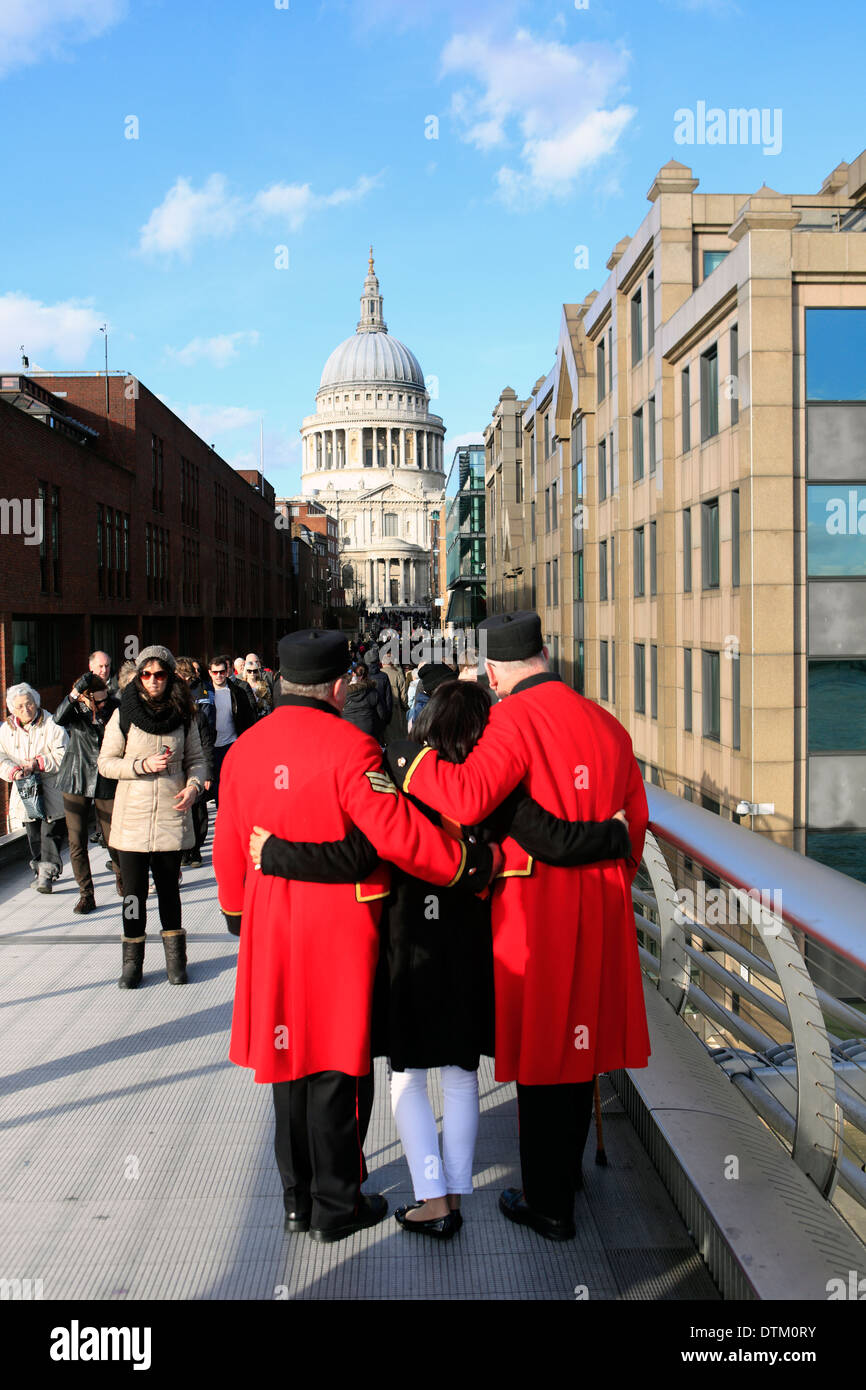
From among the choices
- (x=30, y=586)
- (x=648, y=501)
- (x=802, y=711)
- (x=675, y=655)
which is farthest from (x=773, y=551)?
(x=30, y=586)

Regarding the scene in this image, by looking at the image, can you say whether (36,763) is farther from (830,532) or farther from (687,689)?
(687,689)

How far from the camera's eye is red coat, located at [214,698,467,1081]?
3275 mm

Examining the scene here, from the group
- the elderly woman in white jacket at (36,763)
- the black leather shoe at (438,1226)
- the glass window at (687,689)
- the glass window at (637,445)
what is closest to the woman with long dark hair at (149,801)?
the elderly woman in white jacket at (36,763)

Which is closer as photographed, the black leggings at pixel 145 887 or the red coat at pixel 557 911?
the red coat at pixel 557 911

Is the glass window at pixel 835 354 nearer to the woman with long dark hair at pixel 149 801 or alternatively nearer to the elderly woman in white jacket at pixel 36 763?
the elderly woman in white jacket at pixel 36 763

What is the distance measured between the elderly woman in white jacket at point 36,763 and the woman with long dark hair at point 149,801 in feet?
6.28

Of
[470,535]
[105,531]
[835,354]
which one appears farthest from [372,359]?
[835,354]

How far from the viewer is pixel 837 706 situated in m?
17.5

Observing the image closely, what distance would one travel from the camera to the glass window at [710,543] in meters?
19.9

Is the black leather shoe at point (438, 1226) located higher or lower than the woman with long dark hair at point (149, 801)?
lower

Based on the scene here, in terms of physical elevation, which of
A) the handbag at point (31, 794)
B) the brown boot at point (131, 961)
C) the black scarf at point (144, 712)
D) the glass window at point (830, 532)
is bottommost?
the brown boot at point (131, 961)

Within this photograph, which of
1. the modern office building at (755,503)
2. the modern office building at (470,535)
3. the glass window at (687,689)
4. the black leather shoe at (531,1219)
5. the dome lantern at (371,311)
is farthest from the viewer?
the dome lantern at (371,311)

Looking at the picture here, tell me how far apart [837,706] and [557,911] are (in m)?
15.4

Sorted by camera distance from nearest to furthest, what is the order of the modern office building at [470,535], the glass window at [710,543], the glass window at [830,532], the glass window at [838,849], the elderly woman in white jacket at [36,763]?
the elderly woman in white jacket at [36,763], the glass window at [830,532], the glass window at [838,849], the glass window at [710,543], the modern office building at [470,535]
